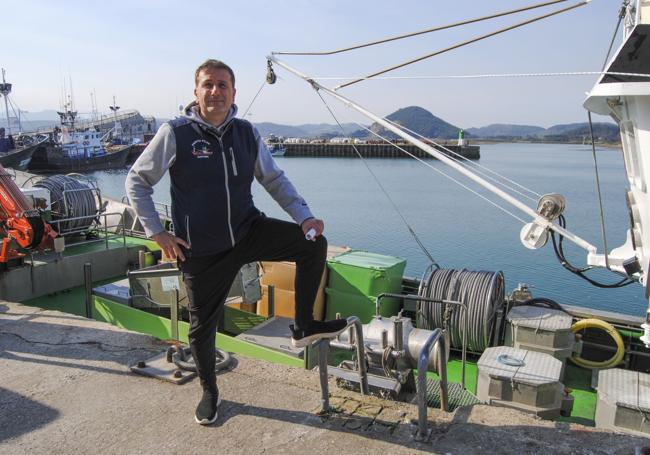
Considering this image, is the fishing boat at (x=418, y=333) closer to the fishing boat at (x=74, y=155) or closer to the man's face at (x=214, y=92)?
the man's face at (x=214, y=92)

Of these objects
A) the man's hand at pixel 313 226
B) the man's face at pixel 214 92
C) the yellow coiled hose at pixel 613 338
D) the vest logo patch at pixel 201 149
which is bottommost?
the yellow coiled hose at pixel 613 338

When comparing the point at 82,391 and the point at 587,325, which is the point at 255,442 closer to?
the point at 82,391

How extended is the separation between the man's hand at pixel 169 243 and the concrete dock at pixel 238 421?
1000 millimetres

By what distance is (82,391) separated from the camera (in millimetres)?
3422

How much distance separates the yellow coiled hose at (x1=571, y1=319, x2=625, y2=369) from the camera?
6754mm

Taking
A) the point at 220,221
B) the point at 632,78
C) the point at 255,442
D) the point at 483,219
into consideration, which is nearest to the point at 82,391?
→ the point at 255,442

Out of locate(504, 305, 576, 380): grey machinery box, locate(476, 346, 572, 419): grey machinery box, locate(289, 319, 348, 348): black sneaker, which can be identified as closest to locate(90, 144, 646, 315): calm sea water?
locate(504, 305, 576, 380): grey machinery box

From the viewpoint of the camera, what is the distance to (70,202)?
34.6 ft

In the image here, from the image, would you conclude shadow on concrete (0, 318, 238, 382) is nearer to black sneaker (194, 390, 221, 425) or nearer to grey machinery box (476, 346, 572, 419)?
black sneaker (194, 390, 221, 425)

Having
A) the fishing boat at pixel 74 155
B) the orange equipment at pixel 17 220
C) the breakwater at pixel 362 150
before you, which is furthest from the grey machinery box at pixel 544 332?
the breakwater at pixel 362 150

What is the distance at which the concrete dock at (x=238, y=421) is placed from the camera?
9.13 ft

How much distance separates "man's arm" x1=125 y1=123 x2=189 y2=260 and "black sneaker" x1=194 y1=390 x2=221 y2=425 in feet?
2.91

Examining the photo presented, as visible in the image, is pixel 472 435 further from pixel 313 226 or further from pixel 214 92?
pixel 214 92

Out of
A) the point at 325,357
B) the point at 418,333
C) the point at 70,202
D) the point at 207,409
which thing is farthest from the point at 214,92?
the point at 70,202
